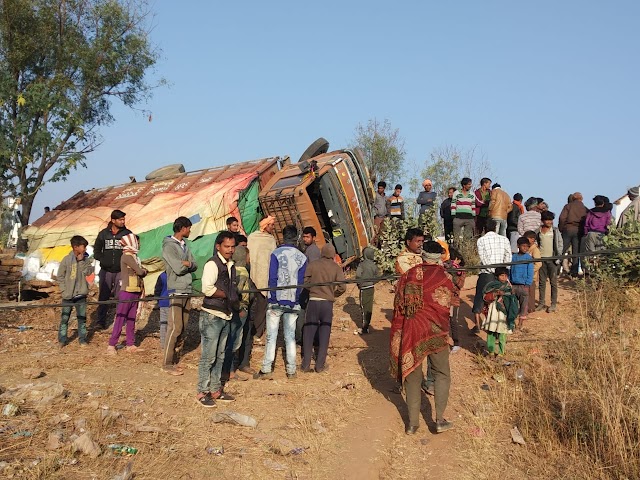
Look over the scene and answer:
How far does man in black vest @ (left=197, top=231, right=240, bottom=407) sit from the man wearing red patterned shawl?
1.86 metres

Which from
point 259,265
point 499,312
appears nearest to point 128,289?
point 259,265

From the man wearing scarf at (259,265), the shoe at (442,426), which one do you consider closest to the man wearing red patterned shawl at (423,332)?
the shoe at (442,426)

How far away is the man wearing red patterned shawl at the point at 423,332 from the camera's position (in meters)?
5.77

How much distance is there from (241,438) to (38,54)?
1412 centimetres

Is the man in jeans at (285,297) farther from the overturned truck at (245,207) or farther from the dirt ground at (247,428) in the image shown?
the overturned truck at (245,207)

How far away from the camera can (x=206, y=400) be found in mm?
6383

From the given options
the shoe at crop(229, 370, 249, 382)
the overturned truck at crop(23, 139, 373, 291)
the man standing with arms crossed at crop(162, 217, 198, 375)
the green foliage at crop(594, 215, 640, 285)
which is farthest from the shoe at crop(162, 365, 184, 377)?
the green foliage at crop(594, 215, 640, 285)

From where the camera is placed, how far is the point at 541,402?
6.25 metres

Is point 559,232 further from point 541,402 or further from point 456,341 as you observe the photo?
point 541,402

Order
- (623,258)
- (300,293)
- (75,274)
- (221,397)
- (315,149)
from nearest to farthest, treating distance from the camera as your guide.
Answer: (221,397), (300,293), (75,274), (623,258), (315,149)

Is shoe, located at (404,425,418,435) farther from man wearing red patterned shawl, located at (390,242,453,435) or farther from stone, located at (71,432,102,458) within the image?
stone, located at (71,432,102,458)

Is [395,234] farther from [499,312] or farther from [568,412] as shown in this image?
[568,412]

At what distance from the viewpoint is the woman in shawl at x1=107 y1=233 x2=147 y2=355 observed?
8.27 metres

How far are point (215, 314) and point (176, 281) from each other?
4.97 feet
